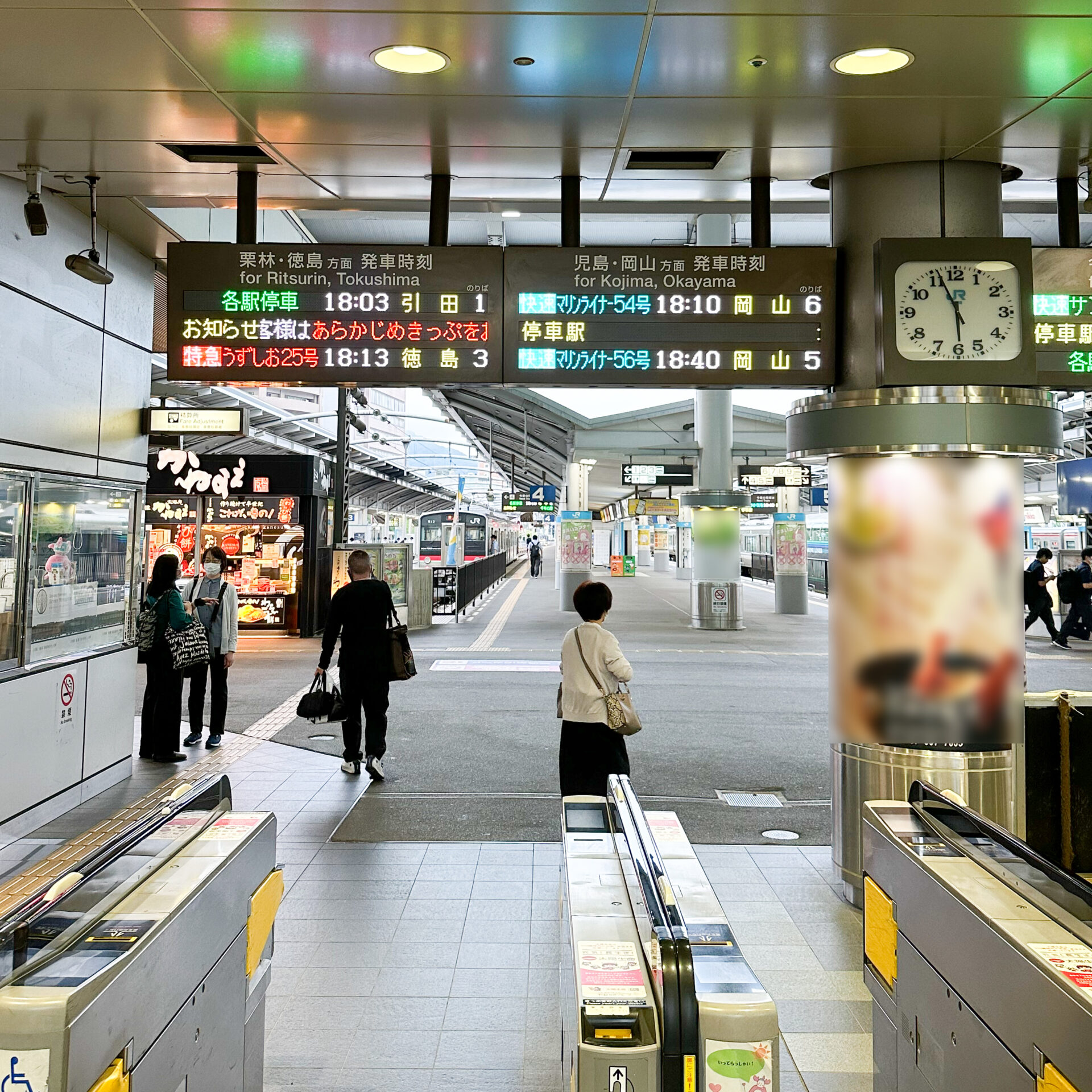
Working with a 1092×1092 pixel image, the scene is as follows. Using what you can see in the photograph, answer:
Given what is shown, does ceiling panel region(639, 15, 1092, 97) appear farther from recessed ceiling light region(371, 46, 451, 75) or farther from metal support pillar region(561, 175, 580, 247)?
metal support pillar region(561, 175, 580, 247)

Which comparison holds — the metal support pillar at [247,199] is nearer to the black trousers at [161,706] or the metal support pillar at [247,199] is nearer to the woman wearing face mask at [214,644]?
the black trousers at [161,706]

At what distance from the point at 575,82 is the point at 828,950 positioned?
4.11 m

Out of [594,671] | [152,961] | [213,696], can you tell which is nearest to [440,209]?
[594,671]

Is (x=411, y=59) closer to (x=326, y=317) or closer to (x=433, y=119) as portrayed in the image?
(x=433, y=119)

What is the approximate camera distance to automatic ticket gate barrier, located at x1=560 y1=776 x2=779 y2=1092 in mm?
1906

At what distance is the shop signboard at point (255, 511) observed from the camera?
16.7 meters

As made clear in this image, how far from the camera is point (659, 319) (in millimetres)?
4797

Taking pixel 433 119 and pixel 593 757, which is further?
pixel 593 757

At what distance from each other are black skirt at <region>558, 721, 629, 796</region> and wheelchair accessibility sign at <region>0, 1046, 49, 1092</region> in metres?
3.45

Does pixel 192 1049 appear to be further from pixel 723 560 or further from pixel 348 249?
pixel 723 560

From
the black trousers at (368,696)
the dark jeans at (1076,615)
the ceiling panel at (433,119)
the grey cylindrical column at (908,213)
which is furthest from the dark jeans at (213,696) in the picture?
the dark jeans at (1076,615)

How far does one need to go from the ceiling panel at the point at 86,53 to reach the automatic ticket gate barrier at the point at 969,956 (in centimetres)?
401

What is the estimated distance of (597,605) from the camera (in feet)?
16.2

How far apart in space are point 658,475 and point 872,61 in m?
15.7
